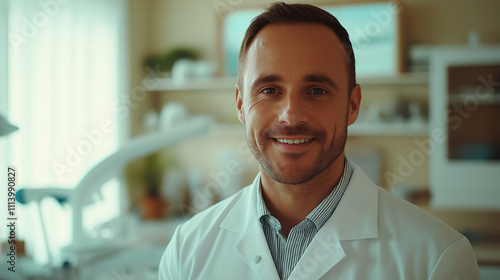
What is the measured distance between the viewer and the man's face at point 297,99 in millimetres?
800

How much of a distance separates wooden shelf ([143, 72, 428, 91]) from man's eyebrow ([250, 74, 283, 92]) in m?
2.04

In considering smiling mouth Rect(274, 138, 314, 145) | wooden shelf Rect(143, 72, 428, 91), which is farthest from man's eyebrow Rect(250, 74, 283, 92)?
wooden shelf Rect(143, 72, 428, 91)

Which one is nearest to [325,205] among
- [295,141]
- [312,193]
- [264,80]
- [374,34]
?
Result: [312,193]

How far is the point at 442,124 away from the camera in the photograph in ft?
8.55

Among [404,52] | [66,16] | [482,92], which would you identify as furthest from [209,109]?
[482,92]

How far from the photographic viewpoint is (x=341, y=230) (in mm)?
847

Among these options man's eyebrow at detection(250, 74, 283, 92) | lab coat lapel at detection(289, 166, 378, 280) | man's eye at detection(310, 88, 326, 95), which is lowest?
lab coat lapel at detection(289, 166, 378, 280)

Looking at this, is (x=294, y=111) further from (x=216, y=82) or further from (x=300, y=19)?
(x=216, y=82)

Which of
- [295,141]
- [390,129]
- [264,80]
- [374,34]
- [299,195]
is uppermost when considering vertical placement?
[374,34]

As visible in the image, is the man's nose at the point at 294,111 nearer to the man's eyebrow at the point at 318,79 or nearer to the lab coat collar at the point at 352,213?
the man's eyebrow at the point at 318,79

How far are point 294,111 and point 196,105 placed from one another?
2.59m

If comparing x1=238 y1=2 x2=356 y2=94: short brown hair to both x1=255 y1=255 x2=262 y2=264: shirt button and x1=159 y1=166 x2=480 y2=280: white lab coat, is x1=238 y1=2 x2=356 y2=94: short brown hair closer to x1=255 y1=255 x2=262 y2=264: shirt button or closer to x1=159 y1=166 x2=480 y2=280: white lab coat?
x1=159 y1=166 x2=480 y2=280: white lab coat

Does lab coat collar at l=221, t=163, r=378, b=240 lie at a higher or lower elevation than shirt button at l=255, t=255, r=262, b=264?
higher

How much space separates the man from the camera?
2.59 ft
